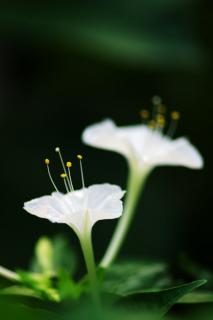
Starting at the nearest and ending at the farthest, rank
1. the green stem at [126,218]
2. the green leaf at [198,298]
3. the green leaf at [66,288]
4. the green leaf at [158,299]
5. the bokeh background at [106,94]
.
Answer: the green leaf at [158,299], the green leaf at [66,288], the green leaf at [198,298], the green stem at [126,218], the bokeh background at [106,94]

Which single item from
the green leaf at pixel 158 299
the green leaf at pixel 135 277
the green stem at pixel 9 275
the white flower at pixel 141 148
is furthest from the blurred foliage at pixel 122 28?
the green leaf at pixel 158 299

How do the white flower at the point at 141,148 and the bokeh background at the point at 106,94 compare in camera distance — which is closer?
the white flower at the point at 141,148

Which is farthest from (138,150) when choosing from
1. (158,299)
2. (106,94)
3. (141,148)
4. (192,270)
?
(106,94)

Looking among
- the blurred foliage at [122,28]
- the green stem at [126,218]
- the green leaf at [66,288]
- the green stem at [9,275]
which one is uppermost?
the blurred foliage at [122,28]

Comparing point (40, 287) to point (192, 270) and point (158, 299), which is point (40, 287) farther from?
point (192, 270)

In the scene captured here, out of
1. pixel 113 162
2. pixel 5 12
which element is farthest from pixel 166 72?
pixel 5 12

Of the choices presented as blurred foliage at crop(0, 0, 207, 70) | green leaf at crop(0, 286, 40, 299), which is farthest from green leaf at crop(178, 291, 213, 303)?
blurred foliage at crop(0, 0, 207, 70)

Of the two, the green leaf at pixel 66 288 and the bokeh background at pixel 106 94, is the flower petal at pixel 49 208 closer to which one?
the green leaf at pixel 66 288

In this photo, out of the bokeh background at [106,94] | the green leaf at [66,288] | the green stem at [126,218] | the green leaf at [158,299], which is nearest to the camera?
the green leaf at [158,299]
